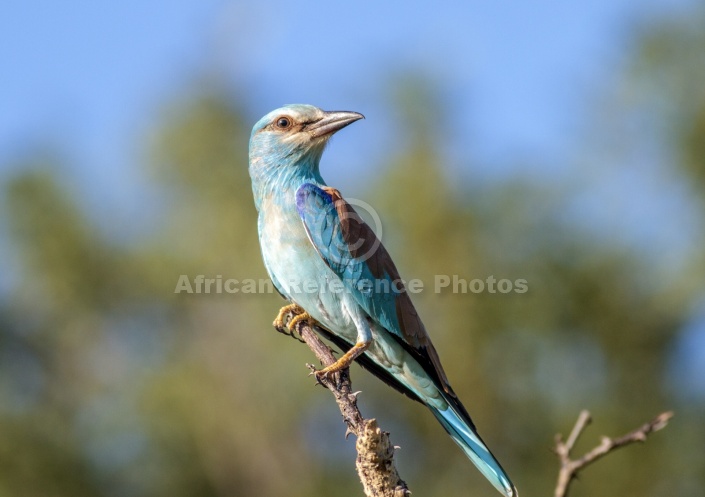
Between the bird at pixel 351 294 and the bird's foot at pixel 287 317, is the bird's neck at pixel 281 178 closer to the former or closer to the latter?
the bird at pixel 351 294

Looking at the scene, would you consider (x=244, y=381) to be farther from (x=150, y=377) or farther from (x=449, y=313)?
(x=449, y=313)

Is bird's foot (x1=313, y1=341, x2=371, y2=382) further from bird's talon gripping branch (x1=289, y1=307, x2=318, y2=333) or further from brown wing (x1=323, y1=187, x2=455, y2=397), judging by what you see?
bird's talon gripping branch (x1=289, y1=307, x2=318, y2=333)

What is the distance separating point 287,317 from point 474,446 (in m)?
1.47

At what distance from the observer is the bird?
19.8 ft

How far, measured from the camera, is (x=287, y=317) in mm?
6359

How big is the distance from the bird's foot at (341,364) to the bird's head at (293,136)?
148 centimetres

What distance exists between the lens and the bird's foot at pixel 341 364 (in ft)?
17.5

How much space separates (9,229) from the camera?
19.4m

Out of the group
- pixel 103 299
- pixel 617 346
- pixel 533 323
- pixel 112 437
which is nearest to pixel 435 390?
pixel 533 323

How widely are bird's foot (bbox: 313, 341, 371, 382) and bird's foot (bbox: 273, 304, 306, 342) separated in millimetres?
515

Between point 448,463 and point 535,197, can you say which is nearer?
point 448,463

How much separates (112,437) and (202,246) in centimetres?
404
